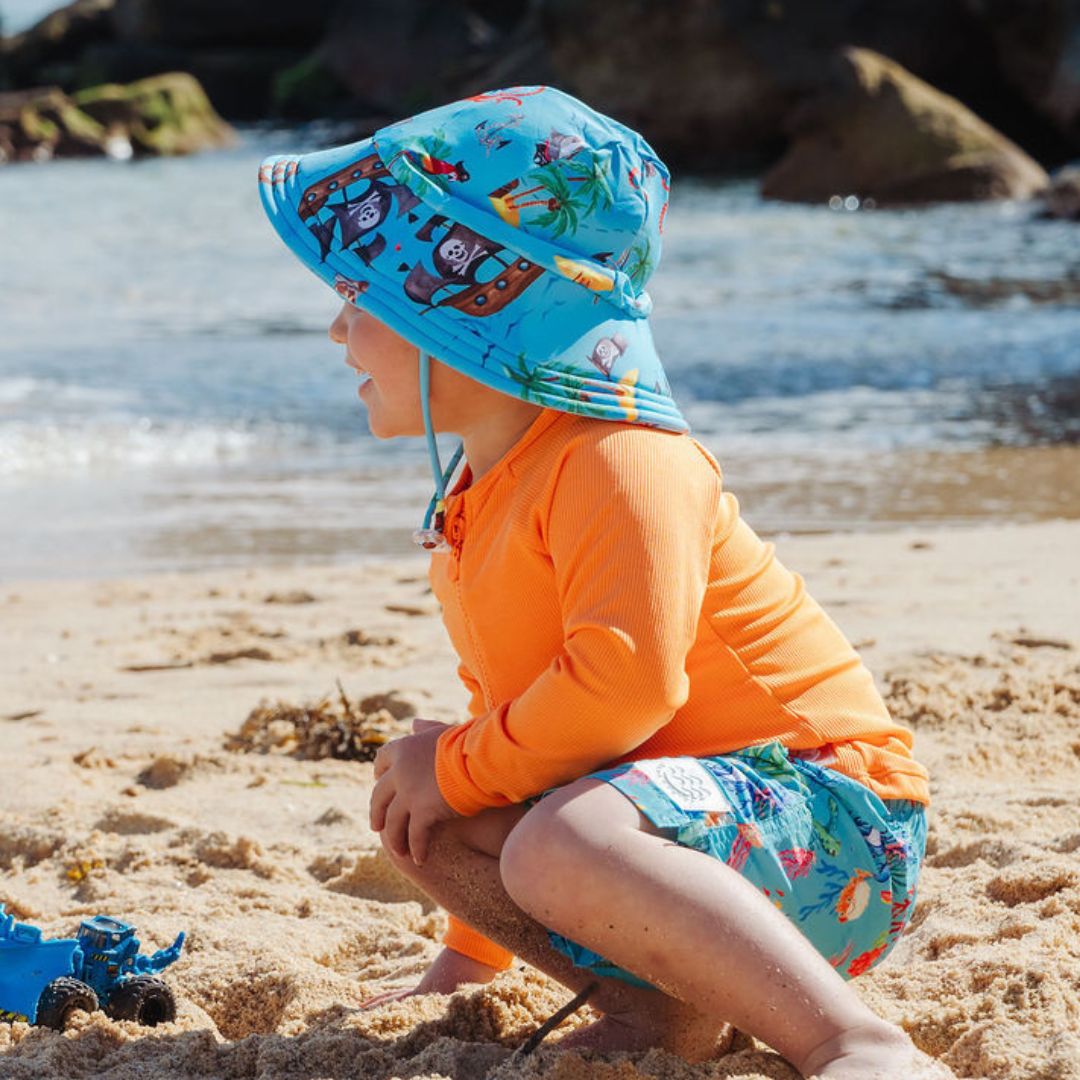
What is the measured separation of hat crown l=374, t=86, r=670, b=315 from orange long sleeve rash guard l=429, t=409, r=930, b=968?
0.21 m

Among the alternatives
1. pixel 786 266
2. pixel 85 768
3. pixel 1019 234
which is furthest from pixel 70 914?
pixel 1019 234

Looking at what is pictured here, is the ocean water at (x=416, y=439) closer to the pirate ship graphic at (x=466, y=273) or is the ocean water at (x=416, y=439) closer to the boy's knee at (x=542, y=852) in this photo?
the pirate ship graphic at (x=466, y=273)

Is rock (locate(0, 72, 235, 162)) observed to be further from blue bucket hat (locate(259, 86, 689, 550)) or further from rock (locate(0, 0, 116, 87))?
blue bucket hat (locate(259, 86, 689, 550))

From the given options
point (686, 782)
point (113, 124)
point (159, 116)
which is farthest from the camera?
point (159, 116)

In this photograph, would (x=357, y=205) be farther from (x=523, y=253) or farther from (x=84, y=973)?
(x=84, y=973)

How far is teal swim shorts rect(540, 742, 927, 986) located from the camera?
69.9 inches

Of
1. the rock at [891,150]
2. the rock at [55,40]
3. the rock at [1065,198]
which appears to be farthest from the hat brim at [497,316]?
the rock at [55,40]

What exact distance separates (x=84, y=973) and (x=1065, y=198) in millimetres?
15346

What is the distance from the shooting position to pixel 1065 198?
15.8 metres

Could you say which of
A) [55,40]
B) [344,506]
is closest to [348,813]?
[344,506]

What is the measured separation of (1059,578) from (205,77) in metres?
34.0

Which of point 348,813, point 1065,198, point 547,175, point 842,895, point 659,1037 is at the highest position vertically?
point 547,175

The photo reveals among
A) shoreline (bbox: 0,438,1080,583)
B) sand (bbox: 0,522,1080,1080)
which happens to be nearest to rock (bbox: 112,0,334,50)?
shoreline (bbox: 0,438,1080,583)

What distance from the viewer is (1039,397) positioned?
803 centimetres
